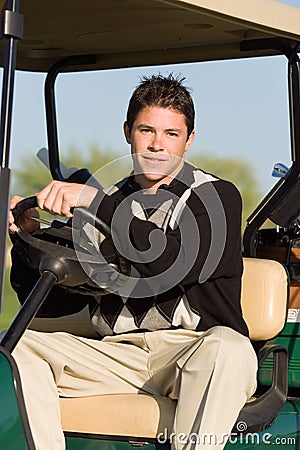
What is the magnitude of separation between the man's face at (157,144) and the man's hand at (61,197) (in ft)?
1.58

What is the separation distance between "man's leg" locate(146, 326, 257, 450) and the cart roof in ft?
3.08

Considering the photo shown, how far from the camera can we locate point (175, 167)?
11.0ft

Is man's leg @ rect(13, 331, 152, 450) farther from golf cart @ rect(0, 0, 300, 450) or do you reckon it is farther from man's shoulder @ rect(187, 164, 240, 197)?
man's shoulder @ rect(187, 164, 240, 197)

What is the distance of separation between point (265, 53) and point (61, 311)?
45.7 inches

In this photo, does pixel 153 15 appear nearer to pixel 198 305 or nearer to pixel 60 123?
pixel 198 305

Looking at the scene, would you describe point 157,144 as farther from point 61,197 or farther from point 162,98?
point 61,197

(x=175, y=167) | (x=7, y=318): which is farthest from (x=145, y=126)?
(x=7, y=318)

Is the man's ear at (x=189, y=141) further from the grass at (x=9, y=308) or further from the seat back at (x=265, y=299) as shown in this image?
the grass at (x=9, y=308)

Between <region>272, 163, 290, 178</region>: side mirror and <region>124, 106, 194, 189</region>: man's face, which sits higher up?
<region>124, 106, 194, 189</region>: man's face

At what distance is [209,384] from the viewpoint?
3.00 metres

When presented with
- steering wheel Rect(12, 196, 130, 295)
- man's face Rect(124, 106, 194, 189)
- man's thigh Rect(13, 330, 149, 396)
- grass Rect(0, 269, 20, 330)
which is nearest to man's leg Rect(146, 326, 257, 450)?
man's thigh Rect(13, 330, 149, 396)
